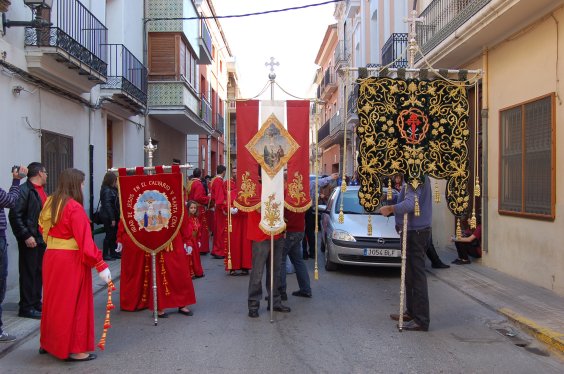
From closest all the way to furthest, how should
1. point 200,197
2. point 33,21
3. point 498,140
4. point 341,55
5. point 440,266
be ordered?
point 33,21
point 498,140
point 440,266
point 200,197
point 341,55

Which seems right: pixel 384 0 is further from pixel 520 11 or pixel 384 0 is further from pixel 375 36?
pixel 520 11

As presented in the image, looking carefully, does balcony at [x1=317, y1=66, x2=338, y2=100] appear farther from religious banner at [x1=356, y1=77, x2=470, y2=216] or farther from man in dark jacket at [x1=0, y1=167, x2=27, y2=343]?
man in dark jacket at [x1=0, y1=167, x2=27, y2=343]

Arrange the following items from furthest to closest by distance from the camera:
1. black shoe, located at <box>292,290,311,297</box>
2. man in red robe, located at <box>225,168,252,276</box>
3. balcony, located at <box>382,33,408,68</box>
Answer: balcony, located at <box>382,33,408,68</box> → man in red robe, located at <box>225,168,252,276</box> → black shoe, located at <box>292,290,311,297</box>

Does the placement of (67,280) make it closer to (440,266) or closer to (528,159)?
(528,159)

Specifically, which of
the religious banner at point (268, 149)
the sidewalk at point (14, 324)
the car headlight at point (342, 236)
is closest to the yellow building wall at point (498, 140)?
the car headlight at point (342, 236)

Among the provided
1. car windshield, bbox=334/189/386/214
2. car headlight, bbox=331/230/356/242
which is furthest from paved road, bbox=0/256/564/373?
car windshield, bbox=334/189/386/214

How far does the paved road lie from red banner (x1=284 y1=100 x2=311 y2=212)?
1.40 metres

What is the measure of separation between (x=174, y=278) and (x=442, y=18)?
28.5 feet

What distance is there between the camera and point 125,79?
41.8ft

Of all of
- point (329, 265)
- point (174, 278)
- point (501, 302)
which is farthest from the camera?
point (329, 265)

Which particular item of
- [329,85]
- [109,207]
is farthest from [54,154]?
[329,85]

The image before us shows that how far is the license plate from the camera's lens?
359 inches

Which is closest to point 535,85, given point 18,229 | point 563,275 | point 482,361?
point 563,275

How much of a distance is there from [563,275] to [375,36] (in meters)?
15.8
